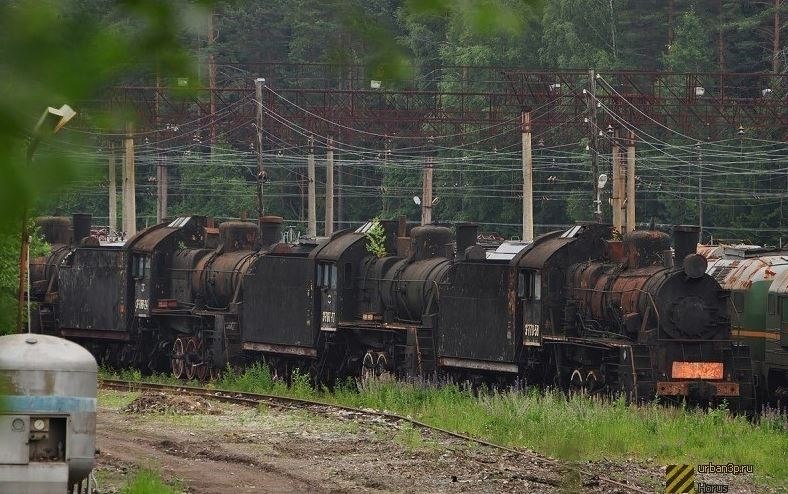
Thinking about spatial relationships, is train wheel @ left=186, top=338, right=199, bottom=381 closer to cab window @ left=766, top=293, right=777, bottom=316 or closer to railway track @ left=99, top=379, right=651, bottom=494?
railway track @ left=99, top=379, right=651, bottom=494

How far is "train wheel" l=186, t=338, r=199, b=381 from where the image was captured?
93.6 feet

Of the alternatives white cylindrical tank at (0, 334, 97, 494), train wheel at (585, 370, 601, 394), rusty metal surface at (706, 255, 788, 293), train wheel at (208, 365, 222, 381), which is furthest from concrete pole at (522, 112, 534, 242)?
white cylindrical tank at (0, 334, 97, 494)

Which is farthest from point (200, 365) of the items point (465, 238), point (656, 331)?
point (656, 331)

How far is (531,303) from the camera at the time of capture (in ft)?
71.9

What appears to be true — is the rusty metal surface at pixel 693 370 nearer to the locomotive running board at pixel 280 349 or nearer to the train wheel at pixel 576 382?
the train wheel at pixel 576 382

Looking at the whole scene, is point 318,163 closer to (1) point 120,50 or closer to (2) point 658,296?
(2) point 658,296

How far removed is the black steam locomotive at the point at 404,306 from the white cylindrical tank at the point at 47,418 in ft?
36.3

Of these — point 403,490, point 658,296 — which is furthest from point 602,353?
point 403,490

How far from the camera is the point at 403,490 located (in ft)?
43.7

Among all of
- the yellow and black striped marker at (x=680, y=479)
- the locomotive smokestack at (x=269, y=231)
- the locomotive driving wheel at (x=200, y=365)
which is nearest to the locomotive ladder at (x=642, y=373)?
the yellow and black striped marker at (x=680, y=479)

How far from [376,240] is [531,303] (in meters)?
5.17

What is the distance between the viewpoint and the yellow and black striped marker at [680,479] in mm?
11836

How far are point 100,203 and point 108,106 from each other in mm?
63712

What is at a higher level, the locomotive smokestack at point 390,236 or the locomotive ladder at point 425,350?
the locomotive smokestack at point 390,236
